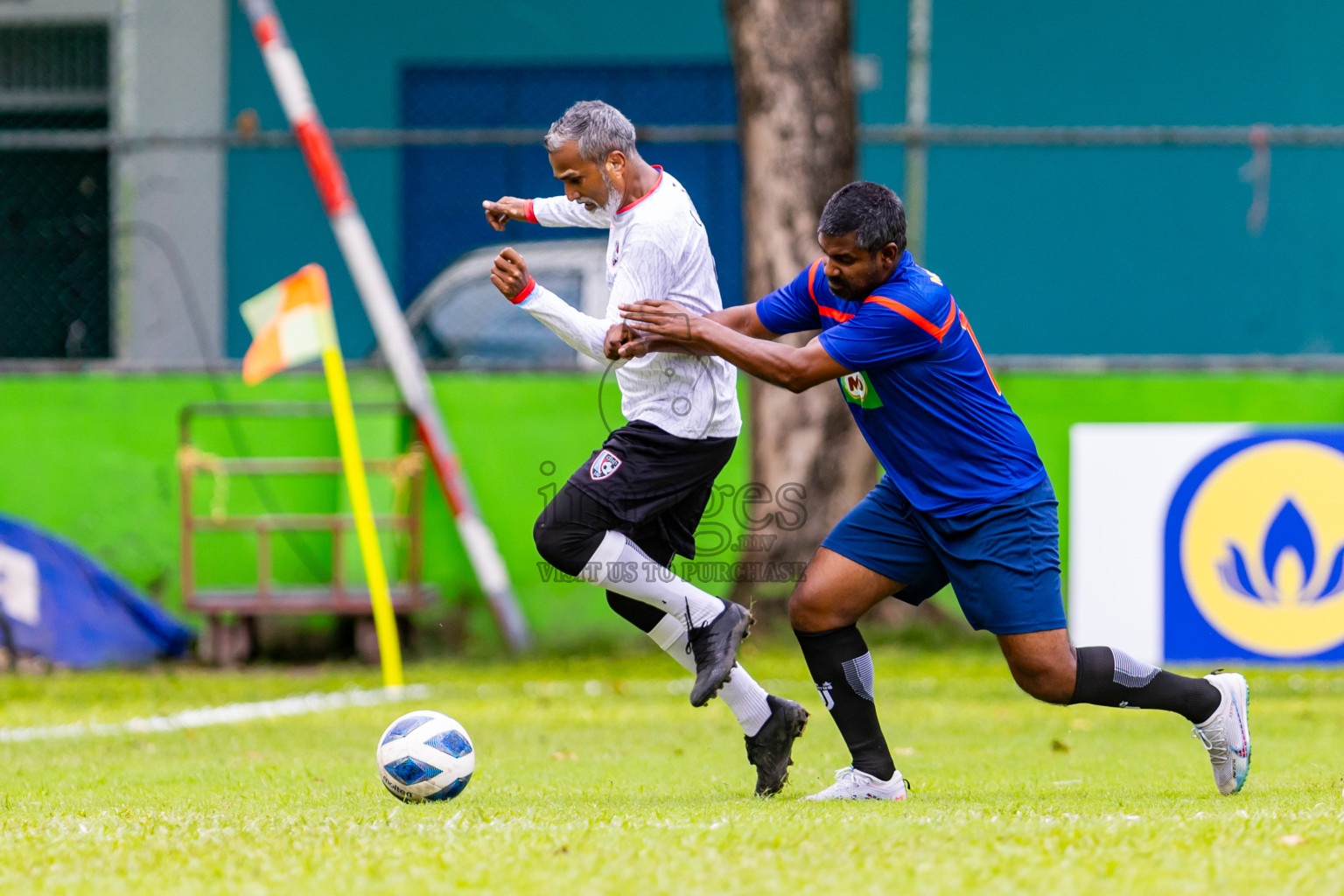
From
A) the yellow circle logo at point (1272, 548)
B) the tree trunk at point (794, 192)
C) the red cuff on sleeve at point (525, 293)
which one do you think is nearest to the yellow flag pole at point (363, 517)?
the tree trunk at point (794, 192)

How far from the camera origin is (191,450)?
1041 centimetres

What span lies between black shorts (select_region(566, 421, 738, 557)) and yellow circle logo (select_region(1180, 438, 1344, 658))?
5183 millimetres

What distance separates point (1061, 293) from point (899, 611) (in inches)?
161

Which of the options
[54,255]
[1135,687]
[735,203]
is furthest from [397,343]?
[1135,687]

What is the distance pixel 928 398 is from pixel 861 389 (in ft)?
0.69

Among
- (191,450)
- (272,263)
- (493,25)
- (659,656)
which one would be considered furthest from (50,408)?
(493,25)

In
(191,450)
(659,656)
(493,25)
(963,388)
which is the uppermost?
(493,25)

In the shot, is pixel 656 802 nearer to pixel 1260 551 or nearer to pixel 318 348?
Result: pixel 318 348

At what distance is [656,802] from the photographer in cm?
500

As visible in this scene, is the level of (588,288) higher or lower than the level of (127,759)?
higher

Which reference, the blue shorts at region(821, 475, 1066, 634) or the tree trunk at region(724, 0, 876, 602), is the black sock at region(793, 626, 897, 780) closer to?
the blue shorts at region(821, 475, 1066, 634)

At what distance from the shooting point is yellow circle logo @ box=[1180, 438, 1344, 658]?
9.43 metres

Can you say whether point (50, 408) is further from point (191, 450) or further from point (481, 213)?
point (481, 213)

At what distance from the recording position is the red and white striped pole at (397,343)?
34.3 feet
